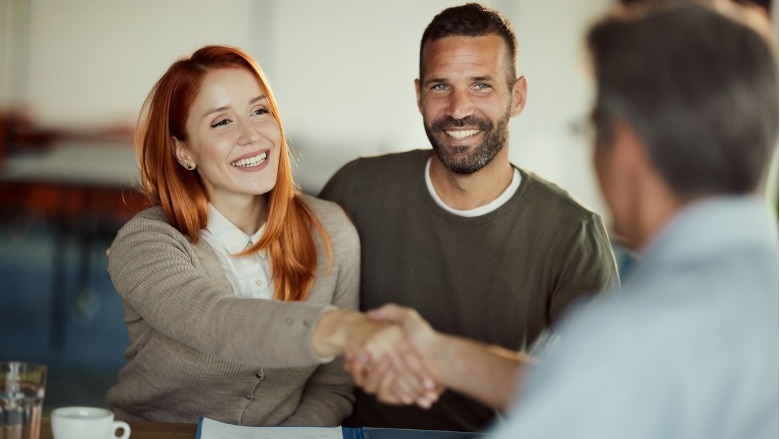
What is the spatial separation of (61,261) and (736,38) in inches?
202

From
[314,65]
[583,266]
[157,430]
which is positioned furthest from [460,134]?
[314,65]

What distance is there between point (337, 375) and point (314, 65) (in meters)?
4.05

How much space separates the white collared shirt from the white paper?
0.47 metres

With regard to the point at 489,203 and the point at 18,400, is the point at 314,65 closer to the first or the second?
the point at 489,203

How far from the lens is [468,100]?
2.38 m

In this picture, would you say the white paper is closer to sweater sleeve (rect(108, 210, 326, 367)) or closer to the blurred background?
sweater sleeve (rect(108, 210, 326, 367))

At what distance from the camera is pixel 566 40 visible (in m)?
6.12

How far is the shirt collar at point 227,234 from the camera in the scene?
215 centimetres

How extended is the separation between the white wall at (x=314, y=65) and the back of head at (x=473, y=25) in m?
3.51

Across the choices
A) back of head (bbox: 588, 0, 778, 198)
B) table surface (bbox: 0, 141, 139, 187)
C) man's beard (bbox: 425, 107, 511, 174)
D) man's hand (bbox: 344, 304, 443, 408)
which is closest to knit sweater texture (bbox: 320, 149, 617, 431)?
man's beard (bbox: 425, 107, 511, 174)

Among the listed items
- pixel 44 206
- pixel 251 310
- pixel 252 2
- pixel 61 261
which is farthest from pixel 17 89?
pixel 251 310

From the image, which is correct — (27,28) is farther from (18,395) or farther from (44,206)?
(18,395)

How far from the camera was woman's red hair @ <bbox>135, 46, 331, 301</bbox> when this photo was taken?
212 centimetres

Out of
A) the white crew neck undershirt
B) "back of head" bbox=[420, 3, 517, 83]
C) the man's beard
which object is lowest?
the white crew neck undershirt
